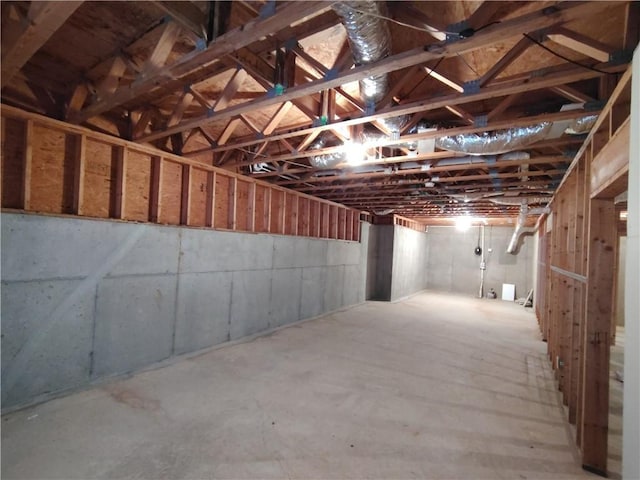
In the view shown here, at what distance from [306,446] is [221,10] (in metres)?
2.90

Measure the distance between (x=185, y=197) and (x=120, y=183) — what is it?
0.82 metres

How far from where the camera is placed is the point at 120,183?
3336 mm

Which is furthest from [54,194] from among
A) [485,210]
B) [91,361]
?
[485,210]

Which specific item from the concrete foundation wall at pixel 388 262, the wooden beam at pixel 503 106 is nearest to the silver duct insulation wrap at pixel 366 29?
the wooden beam at pixel 503 106

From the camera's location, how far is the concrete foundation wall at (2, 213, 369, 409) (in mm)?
2613

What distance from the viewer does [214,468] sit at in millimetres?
1955

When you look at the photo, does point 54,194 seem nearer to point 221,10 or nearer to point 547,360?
point 221,10

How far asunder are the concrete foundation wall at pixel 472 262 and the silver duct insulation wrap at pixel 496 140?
9.24 m

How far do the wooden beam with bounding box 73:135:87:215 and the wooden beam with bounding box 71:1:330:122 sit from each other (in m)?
0.77

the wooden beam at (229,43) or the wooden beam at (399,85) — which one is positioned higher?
the wooden beam at (399,85)

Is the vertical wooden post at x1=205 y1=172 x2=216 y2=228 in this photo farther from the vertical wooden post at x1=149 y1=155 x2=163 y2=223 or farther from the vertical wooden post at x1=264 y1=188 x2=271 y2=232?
the vertical wooden post at x1=264 y1=188 x2=271 y2=232

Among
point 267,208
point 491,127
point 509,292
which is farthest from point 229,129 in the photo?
point 509,292

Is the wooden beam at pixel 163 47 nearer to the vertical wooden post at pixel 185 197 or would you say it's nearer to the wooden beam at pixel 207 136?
the wooden beam at pixel 207 136

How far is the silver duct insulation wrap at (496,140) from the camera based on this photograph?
271 cm
